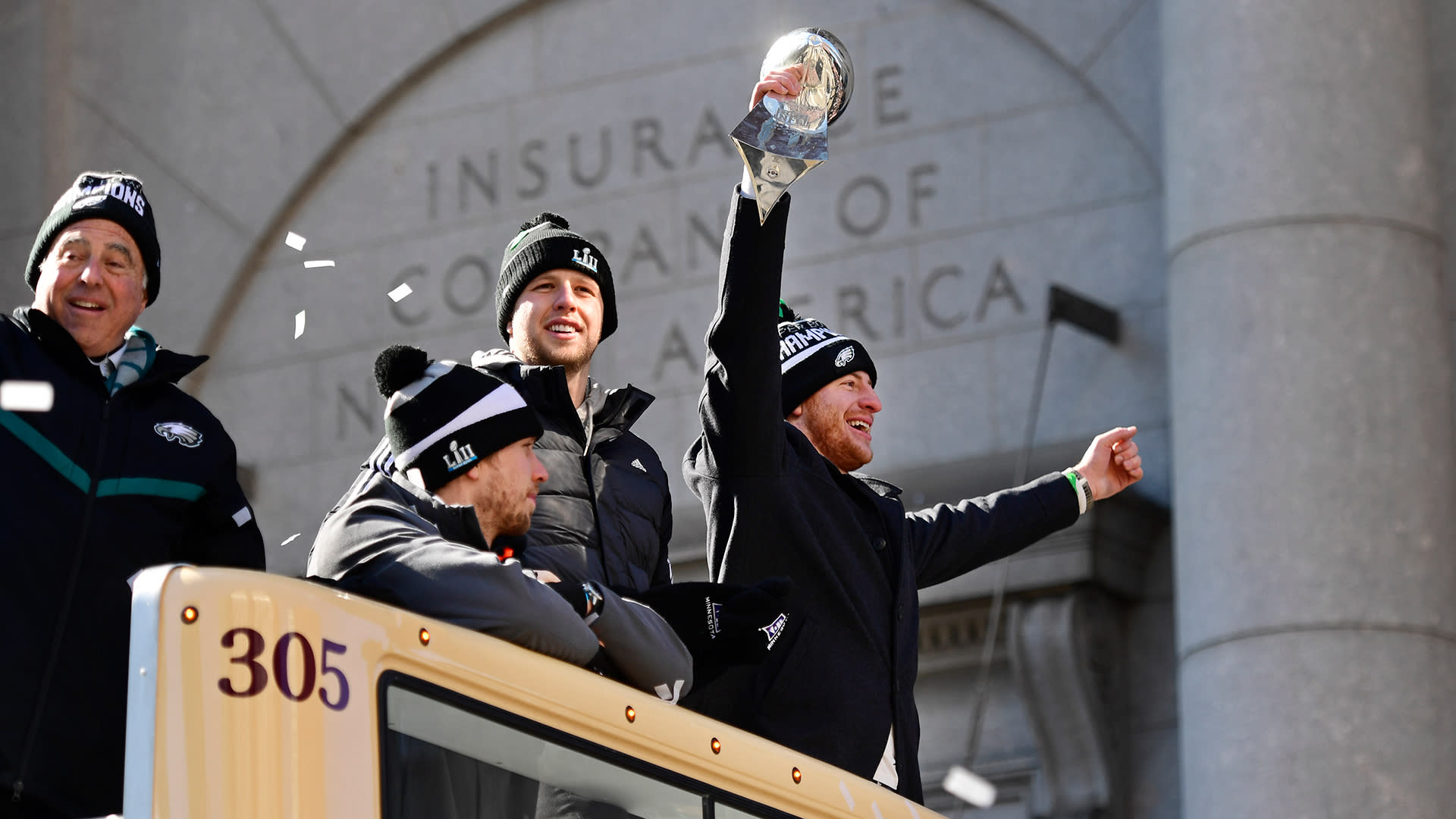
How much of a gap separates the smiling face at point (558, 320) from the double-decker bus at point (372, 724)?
1424mm

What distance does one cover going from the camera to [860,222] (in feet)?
30.5

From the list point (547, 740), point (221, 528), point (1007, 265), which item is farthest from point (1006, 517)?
point (1007, 265)

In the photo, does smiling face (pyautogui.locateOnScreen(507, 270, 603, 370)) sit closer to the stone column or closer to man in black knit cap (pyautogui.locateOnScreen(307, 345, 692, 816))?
man in black knit cap (pyautogui.locateOnScreen(307, 345, 692, 816))

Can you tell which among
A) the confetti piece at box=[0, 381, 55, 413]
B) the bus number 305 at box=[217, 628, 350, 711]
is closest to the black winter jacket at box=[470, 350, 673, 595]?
the confetti piece at box=[0, 381, 55, 413]

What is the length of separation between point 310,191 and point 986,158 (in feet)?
10.7

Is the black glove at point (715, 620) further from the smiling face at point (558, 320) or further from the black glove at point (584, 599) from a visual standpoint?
the smiling face at point (558, 320)

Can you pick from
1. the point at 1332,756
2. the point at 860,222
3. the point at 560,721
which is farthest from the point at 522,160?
the point at 560,721

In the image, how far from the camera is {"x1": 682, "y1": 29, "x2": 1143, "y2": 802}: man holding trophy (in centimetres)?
418

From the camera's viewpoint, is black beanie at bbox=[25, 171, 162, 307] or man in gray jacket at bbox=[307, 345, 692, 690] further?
black beanie at bbox=[25, 171, 162, 307]

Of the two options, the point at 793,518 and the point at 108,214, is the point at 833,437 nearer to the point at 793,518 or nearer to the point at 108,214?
the point at 793,518

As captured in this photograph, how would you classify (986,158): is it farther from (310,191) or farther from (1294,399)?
(310,191)

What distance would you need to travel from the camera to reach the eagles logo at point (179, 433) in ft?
12.3

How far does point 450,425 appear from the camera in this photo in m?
3.39

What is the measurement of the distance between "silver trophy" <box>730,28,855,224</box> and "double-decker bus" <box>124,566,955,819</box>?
134 cm
